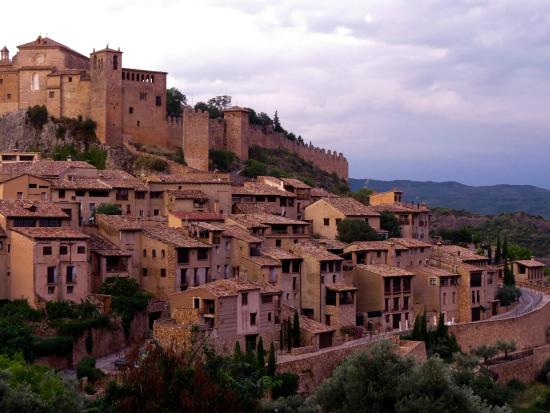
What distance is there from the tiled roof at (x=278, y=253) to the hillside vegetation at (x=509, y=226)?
43.8 metres

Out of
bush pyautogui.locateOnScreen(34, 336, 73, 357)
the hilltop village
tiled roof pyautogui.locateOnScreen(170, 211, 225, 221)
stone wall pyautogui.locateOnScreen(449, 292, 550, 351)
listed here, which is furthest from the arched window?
bush pyautogui.locateOnScreen(34, 336, 73, 357)

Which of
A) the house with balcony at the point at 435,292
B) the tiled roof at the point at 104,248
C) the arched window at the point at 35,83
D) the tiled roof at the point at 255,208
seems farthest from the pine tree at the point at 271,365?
the arched window at the point at 35,83

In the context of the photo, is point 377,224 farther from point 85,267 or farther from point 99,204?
point 85,267

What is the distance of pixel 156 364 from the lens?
27594mm

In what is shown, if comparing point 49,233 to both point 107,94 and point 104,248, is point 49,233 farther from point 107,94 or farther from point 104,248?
point 107,94

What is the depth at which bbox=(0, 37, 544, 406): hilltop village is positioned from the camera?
136 feet

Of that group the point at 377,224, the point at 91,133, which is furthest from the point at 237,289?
the point at 91,133

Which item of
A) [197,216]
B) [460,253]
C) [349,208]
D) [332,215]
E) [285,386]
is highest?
[349,208]

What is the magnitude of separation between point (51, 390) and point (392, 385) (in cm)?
985

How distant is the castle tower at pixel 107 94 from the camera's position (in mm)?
67562

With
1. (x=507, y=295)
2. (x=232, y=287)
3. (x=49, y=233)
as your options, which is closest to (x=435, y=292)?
(x=507, y=295)

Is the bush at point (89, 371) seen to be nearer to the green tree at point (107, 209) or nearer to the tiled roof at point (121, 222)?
the tiled roof at point (121, 222)

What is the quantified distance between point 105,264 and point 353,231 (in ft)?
51.1

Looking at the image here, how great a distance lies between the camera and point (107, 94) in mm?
67625
